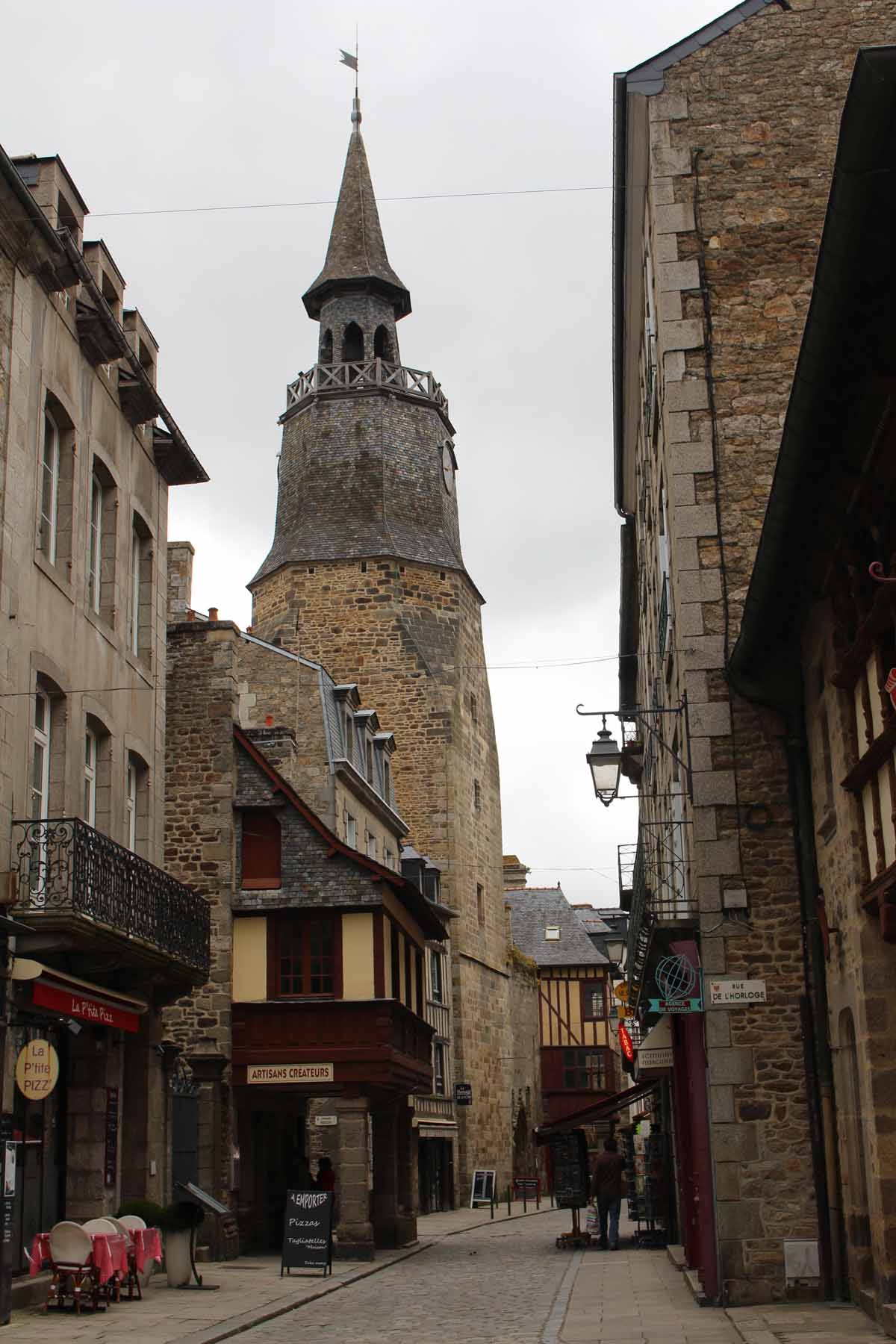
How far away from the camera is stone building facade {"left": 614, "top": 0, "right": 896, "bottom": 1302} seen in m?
12.3

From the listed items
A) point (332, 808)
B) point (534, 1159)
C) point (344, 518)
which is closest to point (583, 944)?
point (534, 1159)

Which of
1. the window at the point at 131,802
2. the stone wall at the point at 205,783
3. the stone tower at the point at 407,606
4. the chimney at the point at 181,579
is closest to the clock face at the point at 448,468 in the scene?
→ the stone tower at the point at 407,606

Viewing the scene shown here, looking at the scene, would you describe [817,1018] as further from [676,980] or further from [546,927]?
[546,927]

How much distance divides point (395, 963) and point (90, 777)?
8397mm

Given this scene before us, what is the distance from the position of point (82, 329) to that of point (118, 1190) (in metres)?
8.67

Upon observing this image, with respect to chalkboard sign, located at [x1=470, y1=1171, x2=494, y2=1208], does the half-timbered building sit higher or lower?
higher

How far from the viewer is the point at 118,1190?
16.0m

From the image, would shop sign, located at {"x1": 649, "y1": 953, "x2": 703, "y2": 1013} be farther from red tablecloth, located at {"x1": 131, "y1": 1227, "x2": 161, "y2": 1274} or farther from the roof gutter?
the roof gutter

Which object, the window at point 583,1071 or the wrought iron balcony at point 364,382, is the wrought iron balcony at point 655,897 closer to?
the wrought iron balcony at point 364,382

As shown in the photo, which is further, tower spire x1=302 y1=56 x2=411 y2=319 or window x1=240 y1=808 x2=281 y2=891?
tower spire x1=302 y1=56 x2=411 y2=319

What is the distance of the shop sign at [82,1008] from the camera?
508 inches

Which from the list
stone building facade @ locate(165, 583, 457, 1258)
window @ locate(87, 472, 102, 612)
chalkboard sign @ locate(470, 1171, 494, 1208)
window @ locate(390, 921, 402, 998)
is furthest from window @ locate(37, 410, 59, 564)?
chalkboard sign @ locate(470, 1171, 494, 1208)

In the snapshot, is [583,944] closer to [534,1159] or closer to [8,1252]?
[534,1159]

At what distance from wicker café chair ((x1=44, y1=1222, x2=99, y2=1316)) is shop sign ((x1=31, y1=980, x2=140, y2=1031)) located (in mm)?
1746
